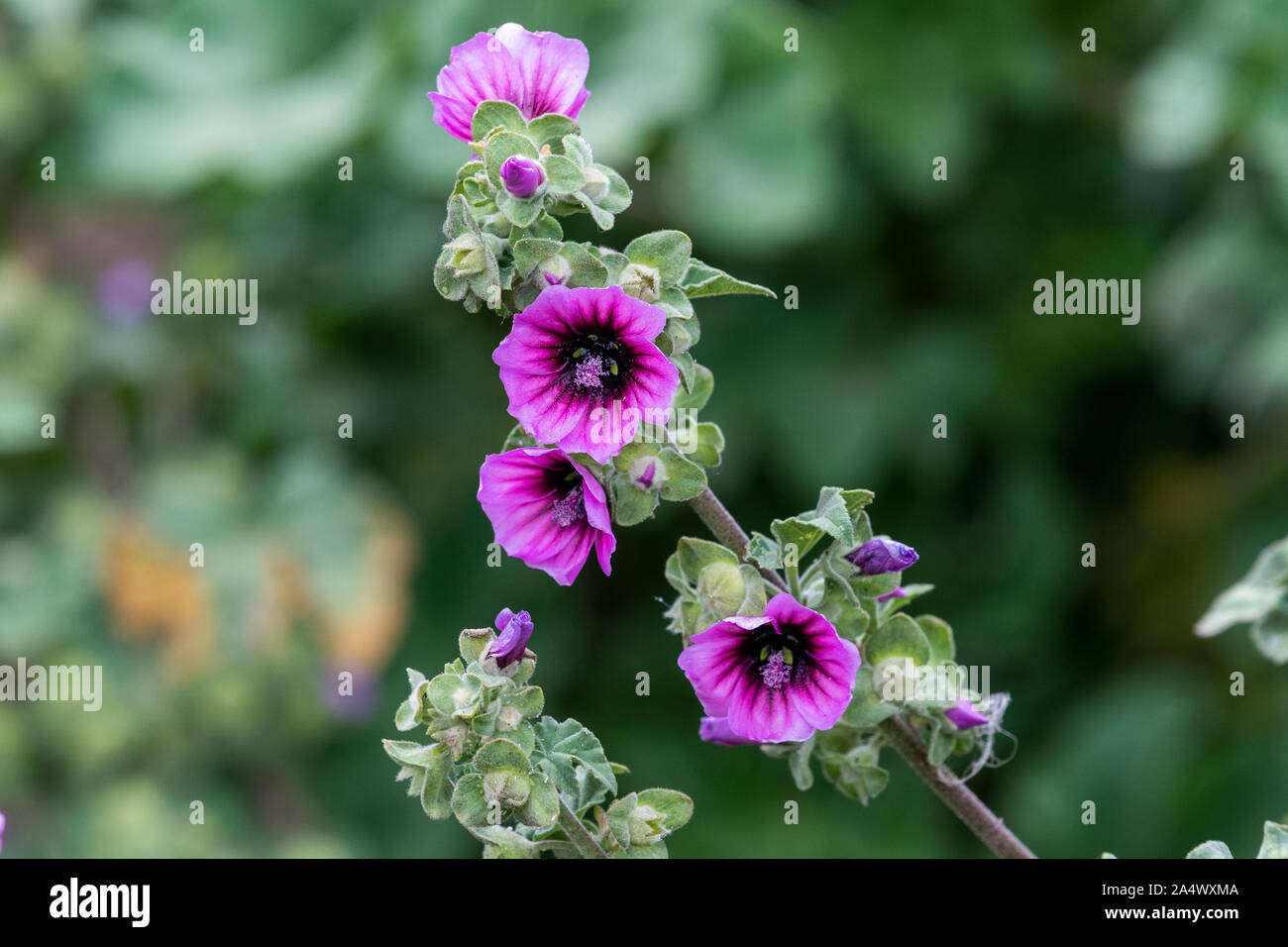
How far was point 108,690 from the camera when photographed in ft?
5.97

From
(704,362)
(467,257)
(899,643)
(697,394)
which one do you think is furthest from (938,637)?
(704,362)

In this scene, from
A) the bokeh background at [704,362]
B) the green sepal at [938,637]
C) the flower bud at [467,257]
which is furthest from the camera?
the bokeh background at [704,362]

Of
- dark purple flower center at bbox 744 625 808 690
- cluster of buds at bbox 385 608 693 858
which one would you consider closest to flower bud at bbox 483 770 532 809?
cluster of buds at bbox 385 608 693 858

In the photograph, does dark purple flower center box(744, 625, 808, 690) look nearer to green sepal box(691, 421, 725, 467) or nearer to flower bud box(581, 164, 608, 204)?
green sepal box(691, 421, 725, 467)

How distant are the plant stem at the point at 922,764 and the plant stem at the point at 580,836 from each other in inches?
4.8

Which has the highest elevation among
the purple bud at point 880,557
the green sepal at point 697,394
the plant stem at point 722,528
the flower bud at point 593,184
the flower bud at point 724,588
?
the flower bud at point 593,184

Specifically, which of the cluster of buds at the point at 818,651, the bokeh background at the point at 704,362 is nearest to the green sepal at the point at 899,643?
the cluster of buds at the point at 818,651

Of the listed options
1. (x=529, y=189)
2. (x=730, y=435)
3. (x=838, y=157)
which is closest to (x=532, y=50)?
(x=529, y=189)

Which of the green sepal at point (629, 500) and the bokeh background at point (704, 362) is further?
the bokeh background at point (704, 362)

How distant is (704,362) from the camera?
228 cm

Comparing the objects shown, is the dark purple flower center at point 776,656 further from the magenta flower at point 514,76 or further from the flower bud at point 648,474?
the magenta flower at point 514,76

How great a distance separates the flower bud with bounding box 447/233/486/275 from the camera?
0.51 m

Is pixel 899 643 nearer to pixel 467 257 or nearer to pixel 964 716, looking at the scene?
pixel 964 716

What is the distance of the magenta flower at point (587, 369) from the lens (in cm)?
53
